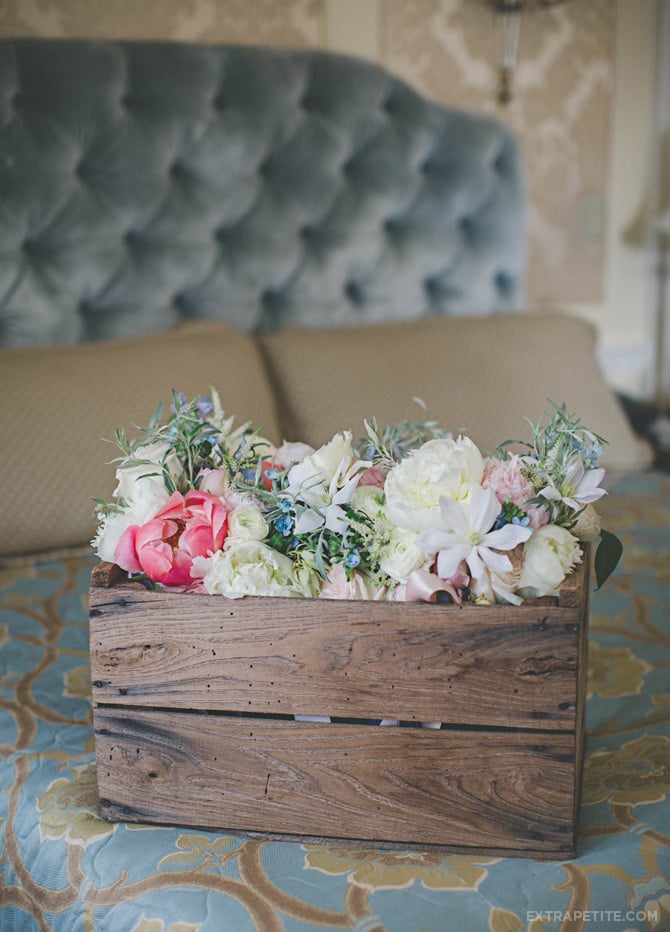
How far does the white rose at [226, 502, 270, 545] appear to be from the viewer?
83 centimetres

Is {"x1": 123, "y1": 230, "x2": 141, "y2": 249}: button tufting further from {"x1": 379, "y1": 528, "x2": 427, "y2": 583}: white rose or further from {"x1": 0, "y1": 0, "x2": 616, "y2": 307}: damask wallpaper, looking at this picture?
{"x1": 379, "y1": 528, "x2": 427, "y2": 583}: white rose

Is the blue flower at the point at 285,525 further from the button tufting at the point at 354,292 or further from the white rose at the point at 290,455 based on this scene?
the button tufting at the point at 354,292

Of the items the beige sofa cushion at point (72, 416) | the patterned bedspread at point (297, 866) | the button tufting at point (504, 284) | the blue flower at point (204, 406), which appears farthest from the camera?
the button tufting at point (504, 284)

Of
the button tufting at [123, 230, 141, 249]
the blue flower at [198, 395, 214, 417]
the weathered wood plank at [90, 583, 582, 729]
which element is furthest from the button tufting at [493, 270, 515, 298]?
the weathered wood plank at [90, 583, 582, 729]

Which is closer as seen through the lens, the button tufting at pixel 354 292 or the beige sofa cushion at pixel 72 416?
the beige sofa cushion at pixel 72 416

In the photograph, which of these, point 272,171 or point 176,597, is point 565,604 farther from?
point 272,171

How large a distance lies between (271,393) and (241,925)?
1.19 meters

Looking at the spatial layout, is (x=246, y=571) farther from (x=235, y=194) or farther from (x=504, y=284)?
(x=504, y=284)

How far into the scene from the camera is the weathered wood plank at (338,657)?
79 cm

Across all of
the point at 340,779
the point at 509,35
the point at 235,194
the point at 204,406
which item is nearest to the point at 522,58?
the point at 509,35

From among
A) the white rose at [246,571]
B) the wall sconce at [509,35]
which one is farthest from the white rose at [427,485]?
the wall sconce at [509,35]

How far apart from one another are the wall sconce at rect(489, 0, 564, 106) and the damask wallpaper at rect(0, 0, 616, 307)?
2 centimetres

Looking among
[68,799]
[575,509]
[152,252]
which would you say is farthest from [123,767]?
[152,252]

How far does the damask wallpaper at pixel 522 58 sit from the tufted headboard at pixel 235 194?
0.16 metres
